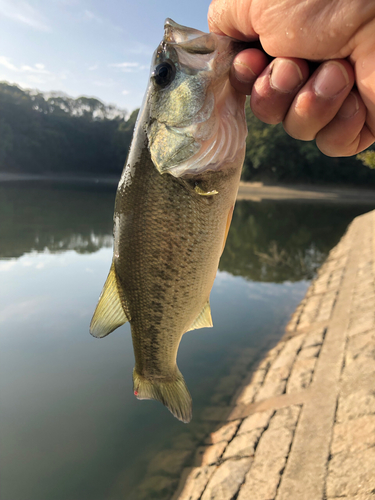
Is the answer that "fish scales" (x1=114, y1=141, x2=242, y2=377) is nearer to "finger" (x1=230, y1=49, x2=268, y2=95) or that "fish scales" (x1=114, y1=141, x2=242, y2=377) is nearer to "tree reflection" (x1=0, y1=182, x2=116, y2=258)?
"finger" (x1=230, y1=49, x2=268, y2=95)

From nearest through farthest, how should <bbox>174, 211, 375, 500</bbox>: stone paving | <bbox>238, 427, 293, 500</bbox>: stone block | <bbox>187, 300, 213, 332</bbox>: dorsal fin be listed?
<bbox>187, 300, 213, 332</bbox>: dorsal fin, <bbox>174, 211, 375, 500</bbox>: stone paving, <bbox>238, 427, 293, 500</bbox>: stone block

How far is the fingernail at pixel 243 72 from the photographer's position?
178 cm

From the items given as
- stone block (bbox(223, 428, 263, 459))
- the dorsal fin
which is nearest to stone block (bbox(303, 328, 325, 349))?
stone block (bbox(223, 428, 263, 459))

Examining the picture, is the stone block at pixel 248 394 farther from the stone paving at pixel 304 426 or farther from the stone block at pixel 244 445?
the stone block at pixel 244 445

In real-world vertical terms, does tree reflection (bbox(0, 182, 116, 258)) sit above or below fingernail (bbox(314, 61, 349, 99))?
below

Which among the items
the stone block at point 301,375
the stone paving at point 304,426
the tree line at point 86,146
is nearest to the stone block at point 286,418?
the stone paving at point 304,426

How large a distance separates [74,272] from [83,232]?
330 inches

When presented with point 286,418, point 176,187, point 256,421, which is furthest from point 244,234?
point 176,187

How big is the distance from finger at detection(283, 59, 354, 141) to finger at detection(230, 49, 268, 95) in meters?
0.24

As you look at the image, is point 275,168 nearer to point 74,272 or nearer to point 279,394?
point 74,272

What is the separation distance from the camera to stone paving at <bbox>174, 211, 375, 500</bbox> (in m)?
3.51

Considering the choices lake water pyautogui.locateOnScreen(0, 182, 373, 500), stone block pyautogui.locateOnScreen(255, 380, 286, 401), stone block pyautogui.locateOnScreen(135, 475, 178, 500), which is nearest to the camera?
stone block pyautogui.locateOnScreen(135, 475, 178, 500)

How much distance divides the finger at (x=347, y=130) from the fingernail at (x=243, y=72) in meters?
0.48

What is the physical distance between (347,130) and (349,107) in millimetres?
112
